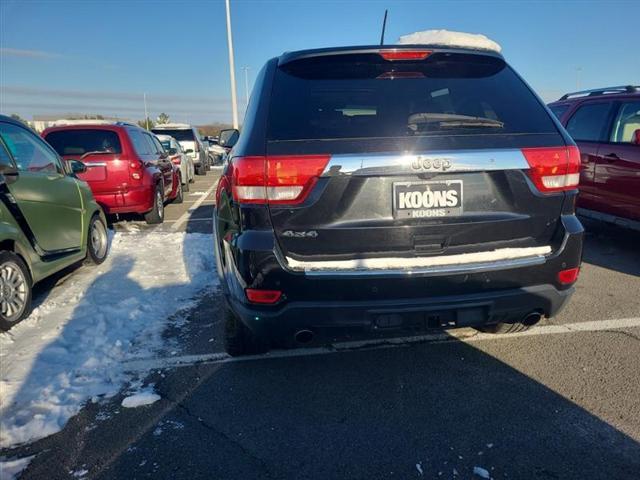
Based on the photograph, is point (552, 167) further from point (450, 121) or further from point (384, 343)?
point (384, 343)

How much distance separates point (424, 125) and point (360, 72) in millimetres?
504

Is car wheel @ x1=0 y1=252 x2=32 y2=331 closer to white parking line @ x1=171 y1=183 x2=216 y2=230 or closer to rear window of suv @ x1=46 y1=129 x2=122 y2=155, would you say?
rear window of suv @ x1=46 y1=129 x2=122 y2=155

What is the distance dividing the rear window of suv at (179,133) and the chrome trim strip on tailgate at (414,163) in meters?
17.0

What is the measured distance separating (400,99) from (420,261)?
0.94 m

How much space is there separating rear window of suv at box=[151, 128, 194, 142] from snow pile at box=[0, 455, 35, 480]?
16937mm

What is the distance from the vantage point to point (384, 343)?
3484mm

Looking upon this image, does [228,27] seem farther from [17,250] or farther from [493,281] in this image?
[493,281]

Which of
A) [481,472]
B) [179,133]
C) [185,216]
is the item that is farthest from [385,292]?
[179,133]

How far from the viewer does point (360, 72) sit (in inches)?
106

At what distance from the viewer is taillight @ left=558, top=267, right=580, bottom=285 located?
8.59ft

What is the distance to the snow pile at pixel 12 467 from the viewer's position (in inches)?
86.7

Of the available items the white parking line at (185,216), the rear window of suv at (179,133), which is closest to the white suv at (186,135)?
the rear window of suv at (179,133)

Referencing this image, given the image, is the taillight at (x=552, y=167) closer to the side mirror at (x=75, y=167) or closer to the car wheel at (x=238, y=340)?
the car wheel at (x=238, y=340)

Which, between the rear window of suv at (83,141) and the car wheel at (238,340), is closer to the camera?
the car wheel at (238,340)
